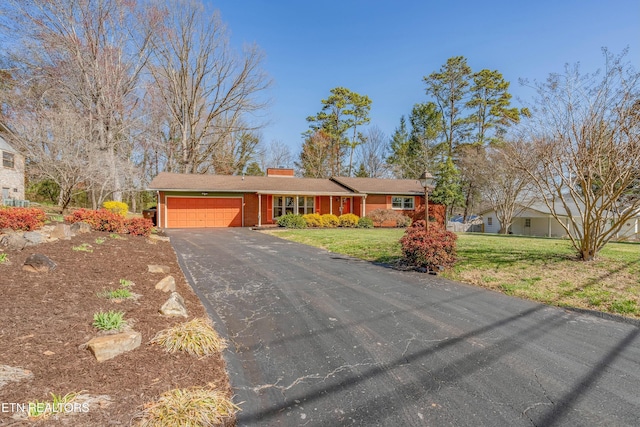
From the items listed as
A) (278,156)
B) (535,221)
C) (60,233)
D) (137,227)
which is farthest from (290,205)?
(535,221)

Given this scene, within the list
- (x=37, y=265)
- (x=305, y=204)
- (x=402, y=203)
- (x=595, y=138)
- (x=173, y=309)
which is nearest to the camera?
(x=173, y=309)

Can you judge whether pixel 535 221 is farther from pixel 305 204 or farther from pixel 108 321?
pixel 108 321

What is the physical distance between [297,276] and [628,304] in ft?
18.1

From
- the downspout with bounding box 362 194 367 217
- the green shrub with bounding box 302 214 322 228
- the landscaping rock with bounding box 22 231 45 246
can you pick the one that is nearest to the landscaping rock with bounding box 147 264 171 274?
the landscaping rock with bounding box 22 231 45 246

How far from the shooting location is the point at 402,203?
22234 mm

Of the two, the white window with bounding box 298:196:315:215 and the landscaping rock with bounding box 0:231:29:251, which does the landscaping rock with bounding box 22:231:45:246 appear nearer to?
the landscaping rock with bounding box 0:231:29:251

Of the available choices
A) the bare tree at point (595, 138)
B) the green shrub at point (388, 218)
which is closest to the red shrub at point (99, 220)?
the bare tree at point (595, 138)

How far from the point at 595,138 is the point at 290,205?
16252 mm

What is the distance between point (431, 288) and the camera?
565 centimetres

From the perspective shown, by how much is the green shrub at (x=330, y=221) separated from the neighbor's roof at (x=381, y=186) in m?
3.17

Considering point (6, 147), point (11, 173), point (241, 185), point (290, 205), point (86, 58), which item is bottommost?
point (290, 205)

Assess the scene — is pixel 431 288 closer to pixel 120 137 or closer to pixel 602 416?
pixel 602 416

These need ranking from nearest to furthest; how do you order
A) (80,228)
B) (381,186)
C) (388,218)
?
(80,228), (388,218), (381,186)

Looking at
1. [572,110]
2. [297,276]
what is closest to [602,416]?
[297,276]
